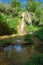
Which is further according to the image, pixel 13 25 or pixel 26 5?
pixel 26 5

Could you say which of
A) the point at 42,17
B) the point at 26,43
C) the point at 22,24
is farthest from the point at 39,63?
the point at 42,17

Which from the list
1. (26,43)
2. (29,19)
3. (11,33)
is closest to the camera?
(26,43)

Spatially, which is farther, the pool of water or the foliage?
the foliage

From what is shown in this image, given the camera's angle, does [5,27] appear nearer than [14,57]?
No

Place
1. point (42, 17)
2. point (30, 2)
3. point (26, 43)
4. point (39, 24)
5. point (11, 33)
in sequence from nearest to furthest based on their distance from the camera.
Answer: point (26, 43) < point (11, 33) < point (39, 24) < point (42, 17) < point (30, 2)

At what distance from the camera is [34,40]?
682 inches

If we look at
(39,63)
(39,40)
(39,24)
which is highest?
(39,63)

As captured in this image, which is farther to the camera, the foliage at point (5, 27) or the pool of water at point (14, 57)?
the foliage at point (5, 27)

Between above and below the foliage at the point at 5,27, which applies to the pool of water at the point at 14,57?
above

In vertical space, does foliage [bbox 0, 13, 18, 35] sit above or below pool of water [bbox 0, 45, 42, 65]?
below

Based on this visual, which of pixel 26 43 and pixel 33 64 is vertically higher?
pixel 33 64

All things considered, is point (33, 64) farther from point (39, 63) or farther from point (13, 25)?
point (13, 25)

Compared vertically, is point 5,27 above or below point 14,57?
below

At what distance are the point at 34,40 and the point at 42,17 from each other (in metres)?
19.8
